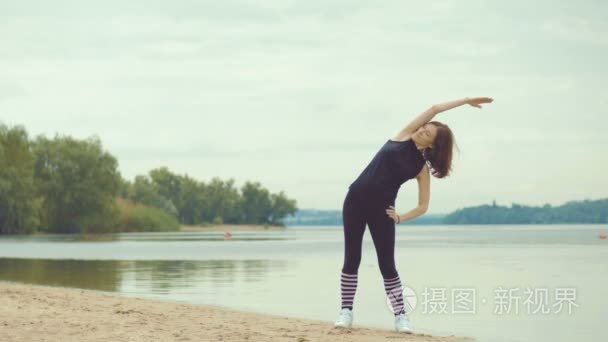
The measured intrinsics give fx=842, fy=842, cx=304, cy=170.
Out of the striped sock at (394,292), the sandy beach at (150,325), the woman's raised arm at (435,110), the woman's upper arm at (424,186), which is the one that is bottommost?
the sandy beach at (150,325)

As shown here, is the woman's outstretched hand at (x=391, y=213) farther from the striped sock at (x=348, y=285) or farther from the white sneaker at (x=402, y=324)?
the white sneaker at (x=402, y=324)

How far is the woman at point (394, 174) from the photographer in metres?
7.52

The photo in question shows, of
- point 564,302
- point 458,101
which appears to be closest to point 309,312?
point 564,302

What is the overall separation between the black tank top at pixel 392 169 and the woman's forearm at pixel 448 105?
1.18 ft

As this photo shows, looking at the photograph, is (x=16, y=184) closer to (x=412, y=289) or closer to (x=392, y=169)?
(x=412, y=289)

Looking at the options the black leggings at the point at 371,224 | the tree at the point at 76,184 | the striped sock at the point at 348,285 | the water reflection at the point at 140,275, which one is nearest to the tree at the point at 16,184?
the tree at the point at 76,184

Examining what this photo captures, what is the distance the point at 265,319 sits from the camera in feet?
31.4

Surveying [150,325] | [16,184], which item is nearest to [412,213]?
[150,325]

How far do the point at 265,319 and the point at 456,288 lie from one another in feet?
19.3

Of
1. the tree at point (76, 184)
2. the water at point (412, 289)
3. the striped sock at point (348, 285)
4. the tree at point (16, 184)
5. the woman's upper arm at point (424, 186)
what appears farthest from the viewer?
the tree at point (76, 184)

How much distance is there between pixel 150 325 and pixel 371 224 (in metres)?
2.44

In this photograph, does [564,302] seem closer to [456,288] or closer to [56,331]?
[456,288]

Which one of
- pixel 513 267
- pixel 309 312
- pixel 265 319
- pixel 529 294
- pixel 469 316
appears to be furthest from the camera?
pixel 513 267

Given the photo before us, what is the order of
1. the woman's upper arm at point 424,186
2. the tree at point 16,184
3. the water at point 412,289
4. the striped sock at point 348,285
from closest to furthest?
1. the woman's upper arm at point 424,186
2. the striped sock at point 348,285
3. the water at point 412,289
4. the tree at point 16,184
